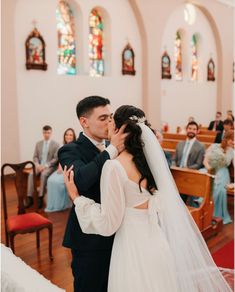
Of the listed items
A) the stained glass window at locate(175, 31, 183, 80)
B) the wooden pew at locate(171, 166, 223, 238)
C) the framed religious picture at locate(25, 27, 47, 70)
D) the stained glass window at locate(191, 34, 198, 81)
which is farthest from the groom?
the stained glass window at locate(191, 34, 198, 81)

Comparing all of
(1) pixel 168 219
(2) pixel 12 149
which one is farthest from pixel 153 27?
(1) pixel 168 219

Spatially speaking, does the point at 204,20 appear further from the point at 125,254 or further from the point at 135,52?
the point at 125,254

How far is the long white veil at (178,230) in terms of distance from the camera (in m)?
2.26

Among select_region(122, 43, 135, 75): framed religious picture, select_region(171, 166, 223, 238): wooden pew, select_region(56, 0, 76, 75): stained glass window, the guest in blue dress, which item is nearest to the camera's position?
select_region(171, 166, 223, 238): wooden pew

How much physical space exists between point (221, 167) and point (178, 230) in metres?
3.57

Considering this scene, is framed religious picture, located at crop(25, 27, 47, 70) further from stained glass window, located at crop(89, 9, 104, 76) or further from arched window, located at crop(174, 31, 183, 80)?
arched window, located at crop(174, 31, 183, 80)

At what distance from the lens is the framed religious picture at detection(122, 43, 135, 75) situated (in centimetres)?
1209

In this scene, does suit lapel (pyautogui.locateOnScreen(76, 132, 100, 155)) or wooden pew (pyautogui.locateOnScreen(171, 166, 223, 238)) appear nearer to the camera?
suit lapel (pyautogui.locateOnScreen(76, 132, 100, 155))

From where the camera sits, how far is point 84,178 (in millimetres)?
2135

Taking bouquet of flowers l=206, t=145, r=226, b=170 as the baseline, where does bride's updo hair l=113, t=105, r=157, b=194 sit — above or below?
above

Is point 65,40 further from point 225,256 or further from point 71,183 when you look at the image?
point 71,183

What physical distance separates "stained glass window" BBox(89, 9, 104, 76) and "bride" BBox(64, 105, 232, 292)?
9.46m

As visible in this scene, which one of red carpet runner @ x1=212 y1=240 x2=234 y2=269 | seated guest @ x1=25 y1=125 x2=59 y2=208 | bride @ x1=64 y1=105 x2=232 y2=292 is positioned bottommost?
red carpet runner @ x1=212 y1=240 x2=234 y2=269

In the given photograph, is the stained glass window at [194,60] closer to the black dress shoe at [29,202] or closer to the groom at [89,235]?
the black dress shoe at [29,202]
